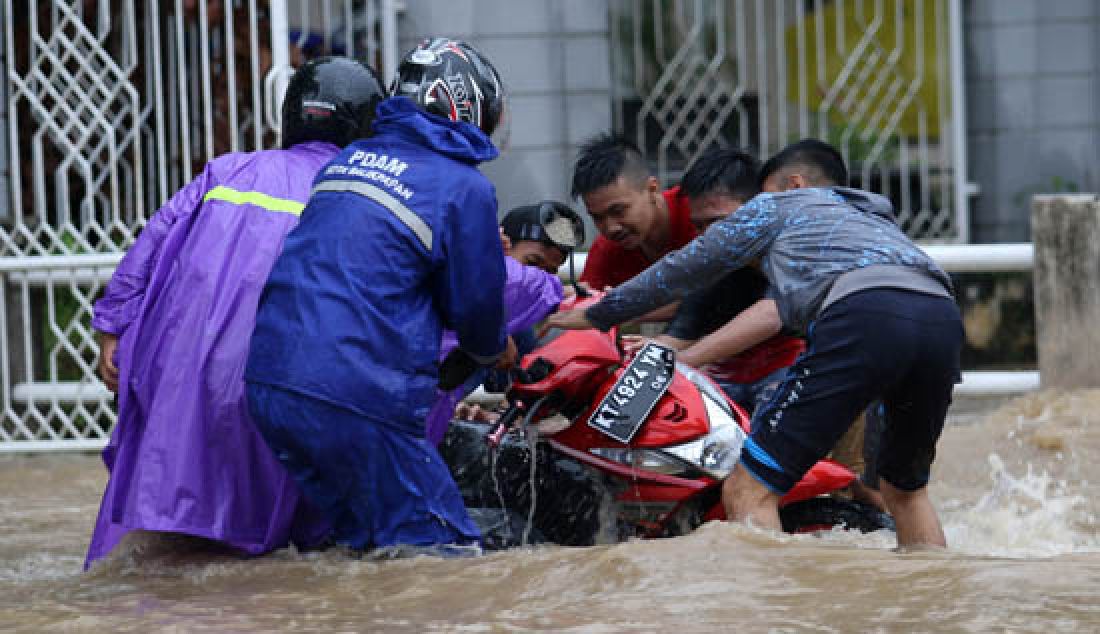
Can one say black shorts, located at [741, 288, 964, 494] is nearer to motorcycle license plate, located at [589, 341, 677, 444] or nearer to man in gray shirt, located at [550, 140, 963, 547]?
man in gray shirt, located at [550, 140, 963, 547]

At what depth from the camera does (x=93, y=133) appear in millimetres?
7340

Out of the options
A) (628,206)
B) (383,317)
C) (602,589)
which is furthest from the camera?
(628,206)

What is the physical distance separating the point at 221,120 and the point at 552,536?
403cm

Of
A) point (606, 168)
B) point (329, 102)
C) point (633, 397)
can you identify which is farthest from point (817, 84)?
point (633, 397)

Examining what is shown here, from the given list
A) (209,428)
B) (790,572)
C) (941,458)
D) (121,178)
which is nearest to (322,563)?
(209,428)

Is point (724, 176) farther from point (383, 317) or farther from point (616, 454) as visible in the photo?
point (383, 317)

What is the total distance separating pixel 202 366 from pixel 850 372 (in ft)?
5.45

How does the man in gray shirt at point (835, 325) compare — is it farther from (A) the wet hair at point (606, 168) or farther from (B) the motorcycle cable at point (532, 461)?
(A) the wet hair at point (606, 168)

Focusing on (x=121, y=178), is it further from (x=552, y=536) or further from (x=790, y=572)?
(x=790, y=572)

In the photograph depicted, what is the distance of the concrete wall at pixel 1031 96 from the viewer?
7.99m

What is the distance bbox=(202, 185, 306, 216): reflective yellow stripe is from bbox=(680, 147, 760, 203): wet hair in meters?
1.34

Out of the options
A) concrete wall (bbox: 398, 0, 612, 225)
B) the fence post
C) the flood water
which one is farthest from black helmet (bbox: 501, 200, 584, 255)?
concrete wall (bbox: 398, 0, 612, 225)

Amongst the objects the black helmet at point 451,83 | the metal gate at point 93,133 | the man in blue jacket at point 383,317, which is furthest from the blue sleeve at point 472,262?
the metal gate at point 93,133

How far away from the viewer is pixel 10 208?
741cm
